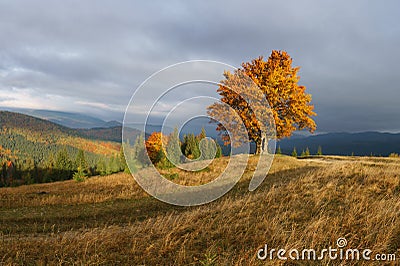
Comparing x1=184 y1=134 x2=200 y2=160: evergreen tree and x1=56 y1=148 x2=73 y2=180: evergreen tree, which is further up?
x1=184 y1=134 x2=200 y2=160: evergreen tree

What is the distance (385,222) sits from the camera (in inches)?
245

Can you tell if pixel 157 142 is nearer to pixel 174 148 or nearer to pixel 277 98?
pixel 174 148

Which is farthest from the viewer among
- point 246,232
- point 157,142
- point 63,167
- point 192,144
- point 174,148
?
point 63,167

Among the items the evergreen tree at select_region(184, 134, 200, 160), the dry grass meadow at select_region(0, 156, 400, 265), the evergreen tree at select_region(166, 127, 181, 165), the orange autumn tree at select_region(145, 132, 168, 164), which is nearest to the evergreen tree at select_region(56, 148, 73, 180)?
the orange autumn tree at select_region(145, 132, 168, 164)

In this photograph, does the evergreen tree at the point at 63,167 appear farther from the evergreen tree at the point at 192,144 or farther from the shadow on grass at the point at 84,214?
the evergreen tree at the point at 192,144

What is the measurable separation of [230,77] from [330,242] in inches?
650

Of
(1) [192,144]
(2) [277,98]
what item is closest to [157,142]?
(1) [192,144]

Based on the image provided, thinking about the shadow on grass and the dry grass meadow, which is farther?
the shadow on grass

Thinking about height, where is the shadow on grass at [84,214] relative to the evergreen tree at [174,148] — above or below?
below

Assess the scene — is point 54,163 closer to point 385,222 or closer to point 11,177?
point 11,177

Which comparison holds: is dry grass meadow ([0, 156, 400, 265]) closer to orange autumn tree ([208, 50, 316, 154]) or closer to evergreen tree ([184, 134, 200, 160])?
evergreen tree ([184, 134, 200, 160])

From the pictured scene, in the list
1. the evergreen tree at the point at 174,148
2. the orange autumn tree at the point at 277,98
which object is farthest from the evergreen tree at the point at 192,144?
the orange autumn tree at the point at 277,98

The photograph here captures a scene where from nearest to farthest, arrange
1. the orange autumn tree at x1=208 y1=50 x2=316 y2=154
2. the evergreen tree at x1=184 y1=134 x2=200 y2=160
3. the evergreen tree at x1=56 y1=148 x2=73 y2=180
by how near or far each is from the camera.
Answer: the evergreen tree at x1=184 y1=134 x2=200 y2=160 → the orange autumn tree at x1=208 y1=50 x2=316 y2=154 → the evergreen tree at x1=56 y1=148 x2=73 y2=180

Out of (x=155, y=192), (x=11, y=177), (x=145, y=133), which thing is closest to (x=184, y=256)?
(x=145, y=133)
